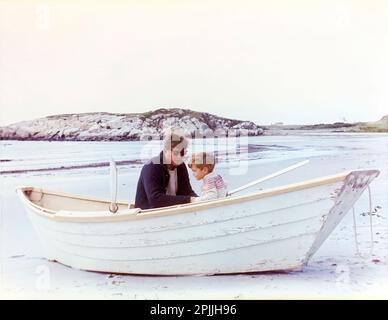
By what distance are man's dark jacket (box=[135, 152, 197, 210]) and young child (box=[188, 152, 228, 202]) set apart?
0.16 feet

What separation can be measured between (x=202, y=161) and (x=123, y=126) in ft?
1.32

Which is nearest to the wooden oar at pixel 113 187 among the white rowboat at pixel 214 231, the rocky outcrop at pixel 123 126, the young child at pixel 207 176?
the white rowboat at pixel 214 231

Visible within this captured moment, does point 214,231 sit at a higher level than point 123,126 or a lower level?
lower

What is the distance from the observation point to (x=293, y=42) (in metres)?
2.65

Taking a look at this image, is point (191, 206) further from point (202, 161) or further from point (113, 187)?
point (113, 187)

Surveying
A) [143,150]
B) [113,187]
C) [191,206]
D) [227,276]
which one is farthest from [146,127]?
[227,276]

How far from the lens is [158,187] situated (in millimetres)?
2459

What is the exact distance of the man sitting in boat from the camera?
2.44 m

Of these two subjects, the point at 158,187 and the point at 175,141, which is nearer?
the point at 158,187

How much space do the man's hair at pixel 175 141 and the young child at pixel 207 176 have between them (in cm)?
6

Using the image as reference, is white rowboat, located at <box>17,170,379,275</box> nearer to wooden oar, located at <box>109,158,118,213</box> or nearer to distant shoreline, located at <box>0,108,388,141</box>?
wooden oar, located at <box>109,158,118,213</box>

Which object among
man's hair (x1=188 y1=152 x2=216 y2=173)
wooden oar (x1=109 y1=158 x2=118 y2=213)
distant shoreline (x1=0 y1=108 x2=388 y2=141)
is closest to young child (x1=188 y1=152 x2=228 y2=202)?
man's hair (x1=188 y1=152 x2=216 y2=173)

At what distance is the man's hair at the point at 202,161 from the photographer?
2.49 m

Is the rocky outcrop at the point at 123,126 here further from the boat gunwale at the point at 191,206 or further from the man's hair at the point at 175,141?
the boat gunwale at the point at 191,206
